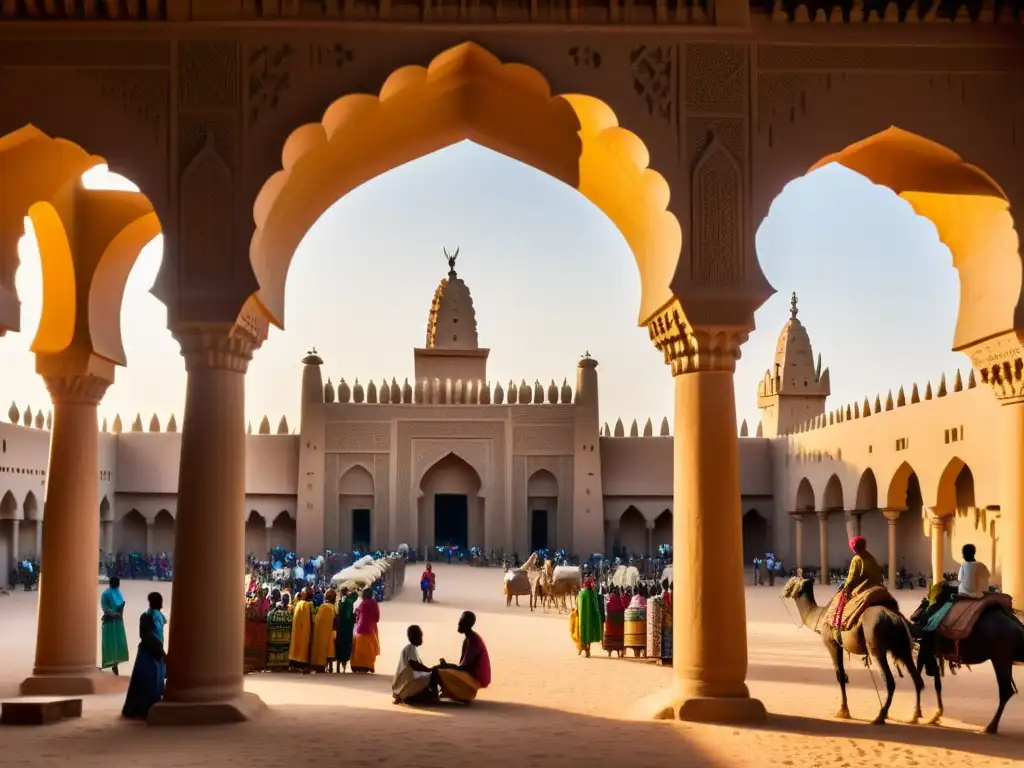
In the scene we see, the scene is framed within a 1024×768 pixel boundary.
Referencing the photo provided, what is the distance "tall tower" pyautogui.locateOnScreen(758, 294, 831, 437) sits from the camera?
131 feet

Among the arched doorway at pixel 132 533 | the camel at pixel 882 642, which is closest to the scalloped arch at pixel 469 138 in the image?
the camel at pixel 882 642

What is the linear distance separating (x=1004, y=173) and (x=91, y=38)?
6251mm

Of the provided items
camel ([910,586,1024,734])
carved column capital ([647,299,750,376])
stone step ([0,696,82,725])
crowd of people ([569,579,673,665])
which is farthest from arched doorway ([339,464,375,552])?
camel ([910,586,1024,734])

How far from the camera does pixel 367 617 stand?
1229cm

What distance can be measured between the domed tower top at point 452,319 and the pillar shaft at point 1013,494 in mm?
32273

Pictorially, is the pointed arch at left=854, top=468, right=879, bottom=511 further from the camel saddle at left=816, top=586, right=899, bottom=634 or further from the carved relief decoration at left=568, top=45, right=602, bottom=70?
the carved relief decoration at left=568, top=45, right=602, bottom=70

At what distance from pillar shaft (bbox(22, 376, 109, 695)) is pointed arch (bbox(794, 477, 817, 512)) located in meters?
→ 23.9

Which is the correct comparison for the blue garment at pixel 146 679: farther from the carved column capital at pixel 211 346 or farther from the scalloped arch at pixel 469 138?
the scalloped arch at pixel 469 138

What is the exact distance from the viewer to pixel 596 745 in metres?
7.30

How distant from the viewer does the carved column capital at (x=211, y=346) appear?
7.91 metres

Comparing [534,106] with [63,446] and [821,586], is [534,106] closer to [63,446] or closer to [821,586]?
[63,446]

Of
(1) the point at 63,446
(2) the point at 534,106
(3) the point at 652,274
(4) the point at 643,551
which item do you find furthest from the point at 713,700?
(4) the point at 643,551

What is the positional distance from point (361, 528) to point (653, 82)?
28.0 m

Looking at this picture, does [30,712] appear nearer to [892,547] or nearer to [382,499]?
[892,547]
